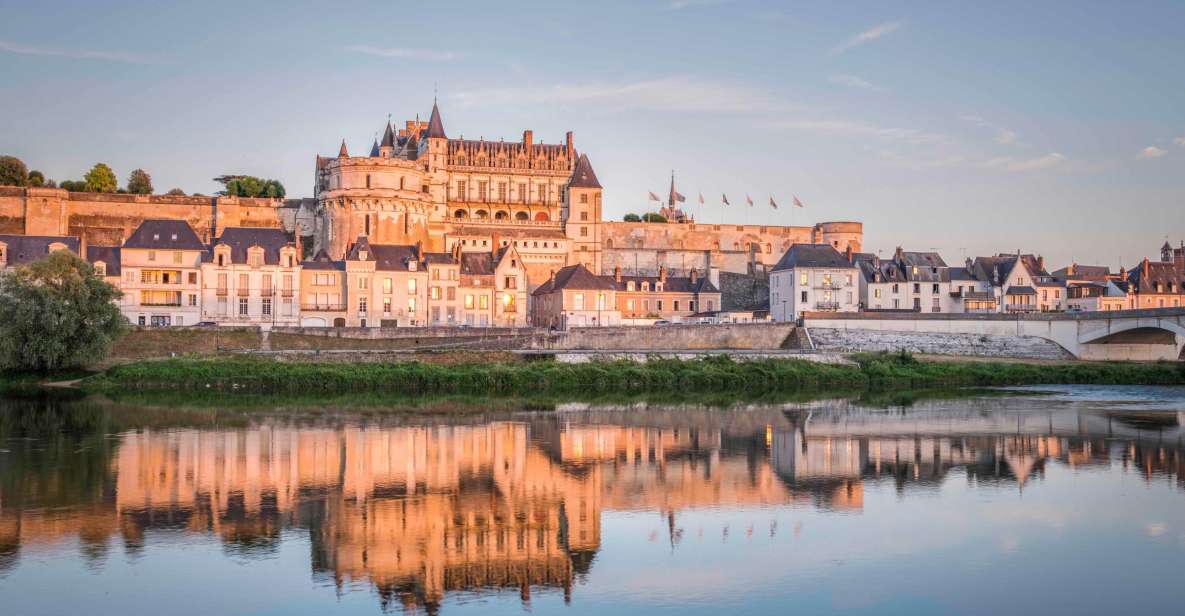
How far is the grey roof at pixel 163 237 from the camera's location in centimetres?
4403

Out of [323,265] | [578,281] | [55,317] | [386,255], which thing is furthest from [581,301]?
[55,317]

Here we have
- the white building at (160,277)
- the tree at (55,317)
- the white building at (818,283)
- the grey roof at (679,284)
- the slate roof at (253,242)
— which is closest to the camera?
the tree at (55,317)

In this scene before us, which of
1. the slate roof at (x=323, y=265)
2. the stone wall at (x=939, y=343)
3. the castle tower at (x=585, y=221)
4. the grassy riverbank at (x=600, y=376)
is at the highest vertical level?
the castle tower at (x=585, y=221)

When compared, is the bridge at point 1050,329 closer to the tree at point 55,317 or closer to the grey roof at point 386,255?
the grey roof at point 386,255

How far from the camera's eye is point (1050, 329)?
138 feet

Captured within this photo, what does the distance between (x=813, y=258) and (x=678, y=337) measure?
11.0 m

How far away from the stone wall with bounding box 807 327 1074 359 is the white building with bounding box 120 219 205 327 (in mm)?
23990

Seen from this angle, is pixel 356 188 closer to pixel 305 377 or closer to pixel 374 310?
pixel 374 310

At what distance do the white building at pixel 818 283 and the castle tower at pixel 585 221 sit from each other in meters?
13.6

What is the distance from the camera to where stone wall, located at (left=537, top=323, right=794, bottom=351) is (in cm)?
4128

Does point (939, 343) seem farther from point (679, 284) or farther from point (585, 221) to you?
point (585, 221)

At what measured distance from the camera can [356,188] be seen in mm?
54906

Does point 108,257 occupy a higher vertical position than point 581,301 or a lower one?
higher

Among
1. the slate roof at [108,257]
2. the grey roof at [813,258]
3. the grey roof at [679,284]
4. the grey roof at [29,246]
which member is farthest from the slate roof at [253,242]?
the grey roof at [813,258]
